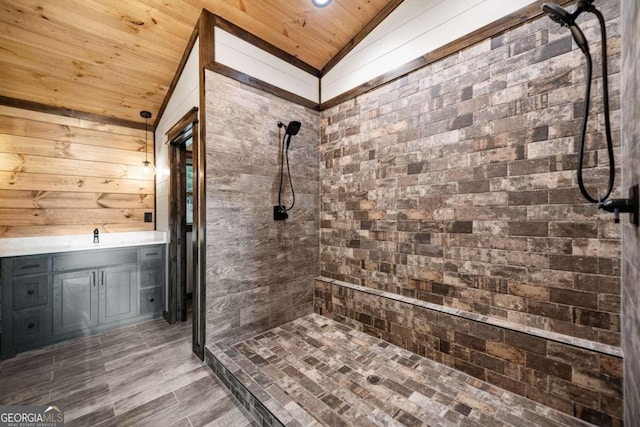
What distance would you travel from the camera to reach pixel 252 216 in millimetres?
2361

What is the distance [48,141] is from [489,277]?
433cm

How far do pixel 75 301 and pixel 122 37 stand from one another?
2472 millimetres

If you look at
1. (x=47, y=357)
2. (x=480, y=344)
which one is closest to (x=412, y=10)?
(x=480, y=344)

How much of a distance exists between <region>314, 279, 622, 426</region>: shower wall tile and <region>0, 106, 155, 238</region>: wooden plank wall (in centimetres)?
310

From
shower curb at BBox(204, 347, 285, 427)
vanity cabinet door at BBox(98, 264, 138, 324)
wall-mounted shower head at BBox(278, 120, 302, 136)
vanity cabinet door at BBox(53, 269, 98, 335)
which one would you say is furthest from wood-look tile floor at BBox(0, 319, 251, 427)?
wall-mounted shower head at BBox(278, 120, 302, 136)

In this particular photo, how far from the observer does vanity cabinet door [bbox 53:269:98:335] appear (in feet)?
8.11

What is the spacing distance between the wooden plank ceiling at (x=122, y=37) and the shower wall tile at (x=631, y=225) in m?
1.72

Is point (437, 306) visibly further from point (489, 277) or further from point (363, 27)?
point (363, 27)

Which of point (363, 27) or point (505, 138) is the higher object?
point (363, 27)

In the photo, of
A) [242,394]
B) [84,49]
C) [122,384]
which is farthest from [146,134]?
[242,394]

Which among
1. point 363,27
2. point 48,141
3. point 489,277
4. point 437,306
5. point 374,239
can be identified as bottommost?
point 437,306

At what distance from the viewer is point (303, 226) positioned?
9.04ft

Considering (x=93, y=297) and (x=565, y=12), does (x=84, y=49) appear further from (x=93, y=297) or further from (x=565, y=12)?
(x=565, y=12)

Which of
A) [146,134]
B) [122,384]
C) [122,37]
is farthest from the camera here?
[146,134]
